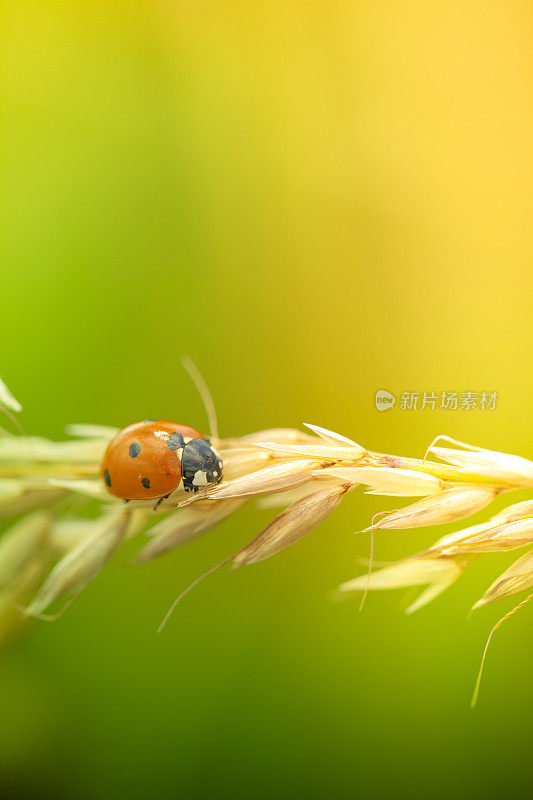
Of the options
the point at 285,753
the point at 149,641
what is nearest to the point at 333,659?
the point at 285,753

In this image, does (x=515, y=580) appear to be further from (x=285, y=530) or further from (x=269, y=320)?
(x=269, y=320)

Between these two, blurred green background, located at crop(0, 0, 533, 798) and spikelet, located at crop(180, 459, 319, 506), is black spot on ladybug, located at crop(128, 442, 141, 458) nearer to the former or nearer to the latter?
spikelet, located at crop(180, 459, 319, 506)

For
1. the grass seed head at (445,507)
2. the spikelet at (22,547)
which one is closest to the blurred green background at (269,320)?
the spikelet at (22,547)

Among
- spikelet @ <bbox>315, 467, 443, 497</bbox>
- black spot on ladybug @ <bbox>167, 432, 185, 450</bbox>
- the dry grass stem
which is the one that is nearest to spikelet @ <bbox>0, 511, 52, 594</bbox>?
the dry grass stem

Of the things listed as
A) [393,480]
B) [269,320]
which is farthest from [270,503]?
[269,320]

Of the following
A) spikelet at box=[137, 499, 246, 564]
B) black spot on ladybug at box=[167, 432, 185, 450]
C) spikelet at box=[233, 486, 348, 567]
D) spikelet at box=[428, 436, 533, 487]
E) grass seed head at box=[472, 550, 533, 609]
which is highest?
spikelet at box=[428, 436, 533, 487]

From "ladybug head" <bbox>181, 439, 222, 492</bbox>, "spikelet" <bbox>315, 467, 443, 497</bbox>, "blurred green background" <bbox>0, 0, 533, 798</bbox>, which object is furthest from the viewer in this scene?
"blurred green background" <bbox>0, 0, 533, 798</bbox>

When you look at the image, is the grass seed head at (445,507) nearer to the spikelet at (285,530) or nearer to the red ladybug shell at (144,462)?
the spikelet at (285,530)
